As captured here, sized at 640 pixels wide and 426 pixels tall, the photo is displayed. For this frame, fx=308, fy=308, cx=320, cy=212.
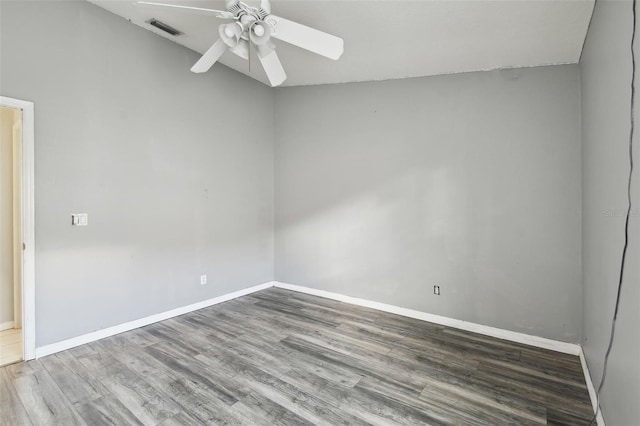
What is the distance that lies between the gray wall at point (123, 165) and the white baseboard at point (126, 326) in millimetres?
60

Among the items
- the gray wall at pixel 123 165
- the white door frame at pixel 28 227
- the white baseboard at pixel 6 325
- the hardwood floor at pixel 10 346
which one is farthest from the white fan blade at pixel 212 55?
the white baseboard at pixel 6 325

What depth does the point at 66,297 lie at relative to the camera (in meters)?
2.68

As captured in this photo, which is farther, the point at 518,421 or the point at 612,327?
the point at 518,421

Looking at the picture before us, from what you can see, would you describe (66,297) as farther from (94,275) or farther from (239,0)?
(239,0)

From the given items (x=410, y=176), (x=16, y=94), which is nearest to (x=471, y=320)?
(x=410, y=176)

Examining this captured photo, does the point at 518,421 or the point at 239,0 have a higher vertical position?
the point at 239,0

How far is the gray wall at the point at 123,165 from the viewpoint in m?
2.53

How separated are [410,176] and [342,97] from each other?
1413mm

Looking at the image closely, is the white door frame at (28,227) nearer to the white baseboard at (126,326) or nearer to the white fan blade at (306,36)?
the white baseboard at (126,326)

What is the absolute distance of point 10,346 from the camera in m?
2.76

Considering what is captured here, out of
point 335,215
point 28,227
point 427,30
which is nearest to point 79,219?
point 28,227

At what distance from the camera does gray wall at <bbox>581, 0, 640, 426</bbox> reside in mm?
→ 1296

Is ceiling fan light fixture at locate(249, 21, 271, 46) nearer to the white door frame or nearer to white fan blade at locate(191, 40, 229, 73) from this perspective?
white fan blade at locate(191, 40, 229, 73)

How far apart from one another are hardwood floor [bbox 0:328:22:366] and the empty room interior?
2 cm
